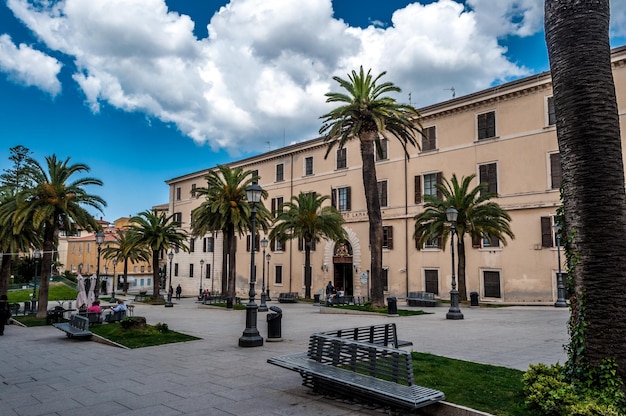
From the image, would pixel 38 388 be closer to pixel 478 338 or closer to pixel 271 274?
pixel 478 338

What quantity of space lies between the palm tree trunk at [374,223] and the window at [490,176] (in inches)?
447

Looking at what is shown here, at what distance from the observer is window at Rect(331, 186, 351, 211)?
139 ft

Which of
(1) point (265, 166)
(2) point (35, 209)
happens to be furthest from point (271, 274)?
(2) point (35, 209)

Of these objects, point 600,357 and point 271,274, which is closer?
point 600,357

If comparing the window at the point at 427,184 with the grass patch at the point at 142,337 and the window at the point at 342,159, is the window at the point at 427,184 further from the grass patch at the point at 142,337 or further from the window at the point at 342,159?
the grass patch at the point at 142,337

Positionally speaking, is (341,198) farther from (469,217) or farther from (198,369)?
(198,369)

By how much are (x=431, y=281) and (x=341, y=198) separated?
1163 cm

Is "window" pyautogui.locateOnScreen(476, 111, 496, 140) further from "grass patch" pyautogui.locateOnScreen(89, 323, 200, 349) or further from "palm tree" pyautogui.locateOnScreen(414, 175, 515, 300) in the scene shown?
"grass patch" pyautogui.locateOnScreen(89, 323, 200, 349)

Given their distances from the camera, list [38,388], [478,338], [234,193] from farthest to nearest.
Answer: [234,193], [478,338], [38,388]

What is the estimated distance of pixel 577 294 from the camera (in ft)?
20.6

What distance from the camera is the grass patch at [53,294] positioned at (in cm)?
4088

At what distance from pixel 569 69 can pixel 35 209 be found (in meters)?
22.8

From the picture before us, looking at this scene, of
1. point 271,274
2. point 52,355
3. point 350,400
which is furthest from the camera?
point 271,274

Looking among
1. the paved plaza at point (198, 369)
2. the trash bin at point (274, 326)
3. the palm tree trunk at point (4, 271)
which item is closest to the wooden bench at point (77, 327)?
the paved plaza at point (198, 369)
